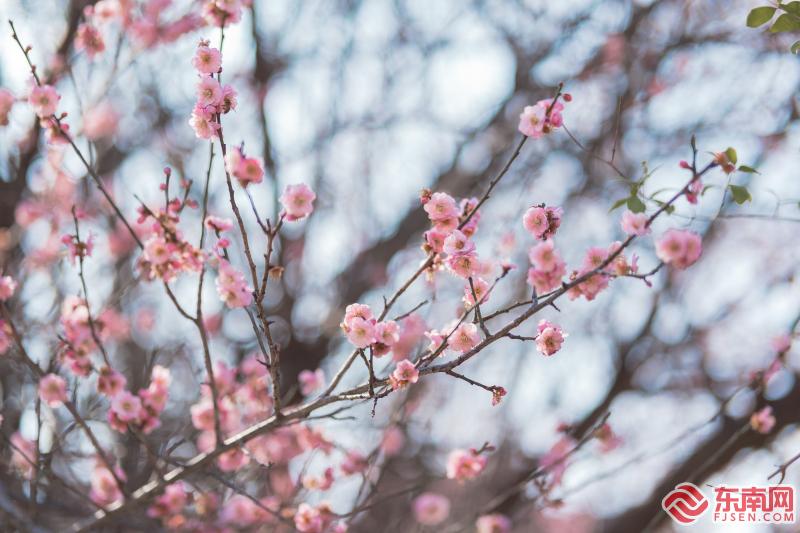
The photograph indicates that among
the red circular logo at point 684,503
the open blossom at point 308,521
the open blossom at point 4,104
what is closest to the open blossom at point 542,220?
the open blossom at point 308,521

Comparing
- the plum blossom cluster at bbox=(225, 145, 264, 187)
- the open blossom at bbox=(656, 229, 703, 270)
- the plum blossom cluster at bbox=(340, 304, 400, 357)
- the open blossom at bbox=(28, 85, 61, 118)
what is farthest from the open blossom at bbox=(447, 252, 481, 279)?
the open blossom at bbox=(28, 85, 61, 118)

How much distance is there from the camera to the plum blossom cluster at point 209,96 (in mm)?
2496

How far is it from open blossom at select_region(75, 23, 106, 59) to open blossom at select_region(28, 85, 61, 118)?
4.48 feet

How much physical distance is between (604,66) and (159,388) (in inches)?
181

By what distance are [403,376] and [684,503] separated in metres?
3.23

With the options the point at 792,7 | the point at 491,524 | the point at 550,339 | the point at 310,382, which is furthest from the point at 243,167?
the point at 491,524

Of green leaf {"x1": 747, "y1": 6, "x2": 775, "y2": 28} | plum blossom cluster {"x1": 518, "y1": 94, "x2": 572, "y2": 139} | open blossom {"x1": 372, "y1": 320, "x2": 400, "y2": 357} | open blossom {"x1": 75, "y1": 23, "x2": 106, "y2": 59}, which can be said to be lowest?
open blossom {"x1": 372, "y1": 320, "x2": 400, "y2": 357}

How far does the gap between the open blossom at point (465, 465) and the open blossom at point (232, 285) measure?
5.10 ft

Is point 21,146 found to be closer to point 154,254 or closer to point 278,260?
point 278,260

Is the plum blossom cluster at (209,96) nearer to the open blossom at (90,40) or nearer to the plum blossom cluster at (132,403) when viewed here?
the plum blossom cluster at (132,403)

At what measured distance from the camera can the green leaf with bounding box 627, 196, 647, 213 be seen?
2.20 m

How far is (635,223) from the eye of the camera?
7.09 feet

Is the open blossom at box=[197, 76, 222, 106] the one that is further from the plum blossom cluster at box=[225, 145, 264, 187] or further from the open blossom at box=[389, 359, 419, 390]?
the open blossom at box=[389, 359, 419, 390]

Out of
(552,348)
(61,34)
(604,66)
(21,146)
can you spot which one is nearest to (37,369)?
(552,348)
